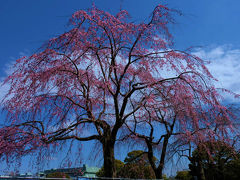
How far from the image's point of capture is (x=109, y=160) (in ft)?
21.1

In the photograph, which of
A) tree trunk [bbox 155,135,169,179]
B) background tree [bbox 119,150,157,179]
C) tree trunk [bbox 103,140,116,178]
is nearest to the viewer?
tree trunk [bbox 103,140,116,178]

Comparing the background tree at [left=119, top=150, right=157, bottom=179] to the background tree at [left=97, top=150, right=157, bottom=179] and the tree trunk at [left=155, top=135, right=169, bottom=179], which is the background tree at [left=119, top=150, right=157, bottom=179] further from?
the tree trunk at [left=155, top=135, right=169, bottom=179]

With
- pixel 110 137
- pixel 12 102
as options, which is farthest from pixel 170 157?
pixel 12 102

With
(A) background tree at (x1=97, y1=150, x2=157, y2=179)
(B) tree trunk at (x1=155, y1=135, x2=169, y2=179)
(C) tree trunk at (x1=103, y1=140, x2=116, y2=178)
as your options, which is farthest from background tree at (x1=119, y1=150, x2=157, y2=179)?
(C) tree trunk at (x1=103, y1=140, x2=116, y2=178)

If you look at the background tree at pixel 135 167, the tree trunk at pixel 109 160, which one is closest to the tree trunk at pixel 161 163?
the background tree at pixel 135 167

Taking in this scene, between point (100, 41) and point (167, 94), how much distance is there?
7.58ft

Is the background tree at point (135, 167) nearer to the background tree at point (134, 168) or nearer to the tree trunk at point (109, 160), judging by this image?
the background tree at point (134, 168)

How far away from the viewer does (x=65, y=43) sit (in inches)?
255

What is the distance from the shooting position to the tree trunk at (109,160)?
6.33 m

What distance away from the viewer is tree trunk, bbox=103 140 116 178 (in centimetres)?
633

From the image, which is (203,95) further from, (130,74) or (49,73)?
(49,73)

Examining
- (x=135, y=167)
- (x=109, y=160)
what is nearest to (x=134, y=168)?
(x=135, y=167)

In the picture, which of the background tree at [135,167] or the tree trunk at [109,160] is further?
the background tree at [135,167]

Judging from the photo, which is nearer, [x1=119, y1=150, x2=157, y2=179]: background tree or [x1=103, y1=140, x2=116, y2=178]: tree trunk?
[x1=103, y1=140, x2=116, y2=178]: tree trunk
